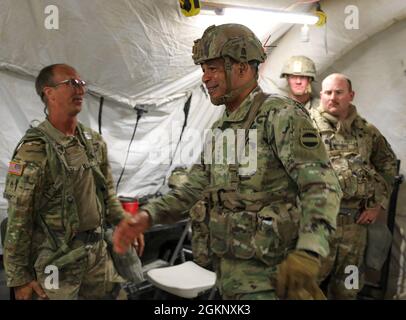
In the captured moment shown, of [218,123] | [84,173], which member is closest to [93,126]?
[84,173]

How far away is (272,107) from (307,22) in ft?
5.46

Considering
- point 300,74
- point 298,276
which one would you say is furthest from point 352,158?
point 298,276

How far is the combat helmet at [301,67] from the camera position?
295 centimetres

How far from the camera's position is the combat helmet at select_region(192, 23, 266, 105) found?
4.55ft

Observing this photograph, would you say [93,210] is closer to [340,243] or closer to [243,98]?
[243,98]

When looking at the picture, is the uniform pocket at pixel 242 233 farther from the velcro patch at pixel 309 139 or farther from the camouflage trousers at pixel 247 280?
the velcro patch at pixel 309 139

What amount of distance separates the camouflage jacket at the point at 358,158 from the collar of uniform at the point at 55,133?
1506 mm

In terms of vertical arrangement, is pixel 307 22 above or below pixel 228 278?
above

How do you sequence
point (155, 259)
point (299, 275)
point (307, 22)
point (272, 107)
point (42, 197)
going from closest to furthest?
1. point (299, 275)
2. point (272, 107)
3. point (42, 197)
4. point (307, 22)
5. point (155, 259)

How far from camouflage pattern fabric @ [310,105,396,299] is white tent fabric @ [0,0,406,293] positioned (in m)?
0.41

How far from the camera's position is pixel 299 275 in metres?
1.11

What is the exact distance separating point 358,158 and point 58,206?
1.73m

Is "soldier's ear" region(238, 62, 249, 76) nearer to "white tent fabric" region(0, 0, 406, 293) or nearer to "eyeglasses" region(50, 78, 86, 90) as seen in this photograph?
"eyeglasses" region(50, 78, 86, 90)

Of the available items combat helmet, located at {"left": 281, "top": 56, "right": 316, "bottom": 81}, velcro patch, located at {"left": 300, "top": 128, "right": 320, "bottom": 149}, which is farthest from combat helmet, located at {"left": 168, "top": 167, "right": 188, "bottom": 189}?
velcro patch, located at {"left": 300, "top": 128, "right": 320, "bottom": 149}
